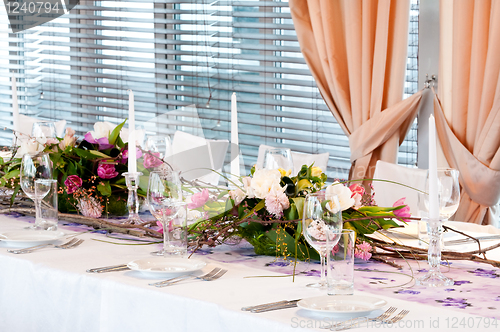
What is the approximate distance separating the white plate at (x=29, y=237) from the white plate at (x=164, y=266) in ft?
1.21

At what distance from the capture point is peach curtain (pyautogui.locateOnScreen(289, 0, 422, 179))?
Answer: 2.95m

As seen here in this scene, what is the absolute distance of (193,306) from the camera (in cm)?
98

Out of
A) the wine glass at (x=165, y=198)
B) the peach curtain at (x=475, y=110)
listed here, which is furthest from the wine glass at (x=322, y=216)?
the peach curtain at (x=475, y=110)

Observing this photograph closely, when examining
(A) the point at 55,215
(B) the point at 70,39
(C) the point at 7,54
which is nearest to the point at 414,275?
(A) the point at 55,215

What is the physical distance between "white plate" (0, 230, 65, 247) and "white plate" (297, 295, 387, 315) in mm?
810

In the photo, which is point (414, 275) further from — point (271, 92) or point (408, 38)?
point (271, 92)

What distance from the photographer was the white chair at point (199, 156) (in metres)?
2.14

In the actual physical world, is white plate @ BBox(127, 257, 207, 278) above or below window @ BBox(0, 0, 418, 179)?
below

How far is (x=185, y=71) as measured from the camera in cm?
408

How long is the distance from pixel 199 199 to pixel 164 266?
0.67 ft

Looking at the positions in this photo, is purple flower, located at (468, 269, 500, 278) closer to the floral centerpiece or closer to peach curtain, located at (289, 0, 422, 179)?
the floral centerpiece

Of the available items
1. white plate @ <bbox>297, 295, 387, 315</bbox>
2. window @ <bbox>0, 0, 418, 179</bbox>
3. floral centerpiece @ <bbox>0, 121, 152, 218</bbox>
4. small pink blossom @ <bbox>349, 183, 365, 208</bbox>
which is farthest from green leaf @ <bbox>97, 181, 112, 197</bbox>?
window @ <bbox>0, 0, 418, 179</bbox>

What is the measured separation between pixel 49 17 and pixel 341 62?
2814mm

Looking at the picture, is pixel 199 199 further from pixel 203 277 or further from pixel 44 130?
pixel 44 130
